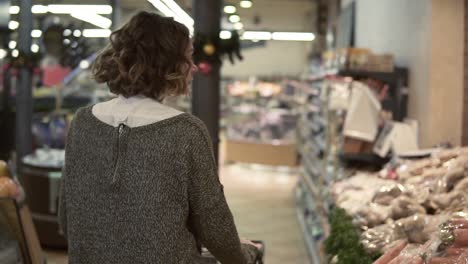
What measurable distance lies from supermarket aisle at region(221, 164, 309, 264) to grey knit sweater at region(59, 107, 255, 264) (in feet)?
8.03

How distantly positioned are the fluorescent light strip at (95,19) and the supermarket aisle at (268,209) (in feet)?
7.50

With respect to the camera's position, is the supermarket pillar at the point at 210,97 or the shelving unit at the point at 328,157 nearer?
the shelving unit at the point at 328,157

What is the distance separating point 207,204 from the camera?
186 cm

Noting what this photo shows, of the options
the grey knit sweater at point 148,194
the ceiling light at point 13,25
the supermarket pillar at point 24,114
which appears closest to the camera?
the grey knit sweater at point 148,194

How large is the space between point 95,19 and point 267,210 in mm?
3548

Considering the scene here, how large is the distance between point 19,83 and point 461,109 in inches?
174

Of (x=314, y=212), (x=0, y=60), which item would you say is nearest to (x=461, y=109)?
(x=314, y=212)

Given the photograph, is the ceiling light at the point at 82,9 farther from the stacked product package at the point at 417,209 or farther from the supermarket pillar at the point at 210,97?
the stacked product package at the point at 417,209

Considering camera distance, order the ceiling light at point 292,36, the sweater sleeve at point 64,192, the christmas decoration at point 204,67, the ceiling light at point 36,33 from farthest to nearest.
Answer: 1. the ceiling light at point 292,36
2. the christmas decoration at point 204,67
3. the ceiling light at point 36,33
4. the sweater sleeve at point 64,192

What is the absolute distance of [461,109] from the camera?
195 inches

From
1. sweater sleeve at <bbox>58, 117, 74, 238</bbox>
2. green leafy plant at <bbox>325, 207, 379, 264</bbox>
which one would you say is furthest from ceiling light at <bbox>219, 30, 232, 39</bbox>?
sweater sleeve at <bbox>58, 117, 74, 238</bbox>

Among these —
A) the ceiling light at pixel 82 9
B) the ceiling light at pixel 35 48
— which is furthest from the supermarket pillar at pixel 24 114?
the ceiling light at pixel 82 9

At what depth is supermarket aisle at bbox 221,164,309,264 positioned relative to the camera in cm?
625

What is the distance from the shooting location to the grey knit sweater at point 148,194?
1826 mm
